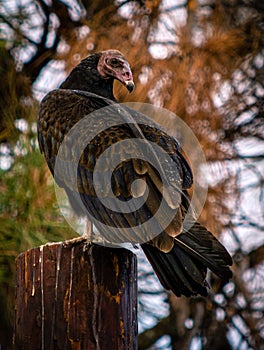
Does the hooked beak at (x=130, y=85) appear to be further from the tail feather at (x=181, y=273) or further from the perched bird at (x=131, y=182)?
the tail feather at (x=181, y=273)

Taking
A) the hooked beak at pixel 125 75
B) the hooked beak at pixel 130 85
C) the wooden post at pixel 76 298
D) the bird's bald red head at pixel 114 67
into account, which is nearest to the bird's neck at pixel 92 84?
the bird's bald red head at pixel 114 67

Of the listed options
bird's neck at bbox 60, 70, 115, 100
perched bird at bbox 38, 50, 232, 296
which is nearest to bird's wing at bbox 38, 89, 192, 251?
perched bird at bbox 38, 50, 232, 296

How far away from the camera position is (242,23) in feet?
11.9

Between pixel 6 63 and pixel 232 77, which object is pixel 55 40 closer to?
pixel 6 63

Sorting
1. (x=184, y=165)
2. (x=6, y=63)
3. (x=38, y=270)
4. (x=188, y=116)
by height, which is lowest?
(x=38, y=270)

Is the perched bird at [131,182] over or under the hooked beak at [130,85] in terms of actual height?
under

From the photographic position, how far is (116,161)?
87.9 inches

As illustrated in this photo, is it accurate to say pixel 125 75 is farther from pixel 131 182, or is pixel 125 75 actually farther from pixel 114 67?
pixel 131 182

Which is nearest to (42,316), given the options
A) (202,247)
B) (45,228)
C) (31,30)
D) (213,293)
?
(202,247)

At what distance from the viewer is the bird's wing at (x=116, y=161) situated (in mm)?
2121

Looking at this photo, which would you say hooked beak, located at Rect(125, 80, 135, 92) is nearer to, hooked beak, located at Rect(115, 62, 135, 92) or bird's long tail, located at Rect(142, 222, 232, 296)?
hooked beak, located at Rect(115, 62, 135, 92)

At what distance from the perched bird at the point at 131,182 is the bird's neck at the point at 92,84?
0.20 m

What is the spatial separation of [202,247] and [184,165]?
14.3 inches

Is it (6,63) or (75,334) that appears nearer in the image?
(75,334)
